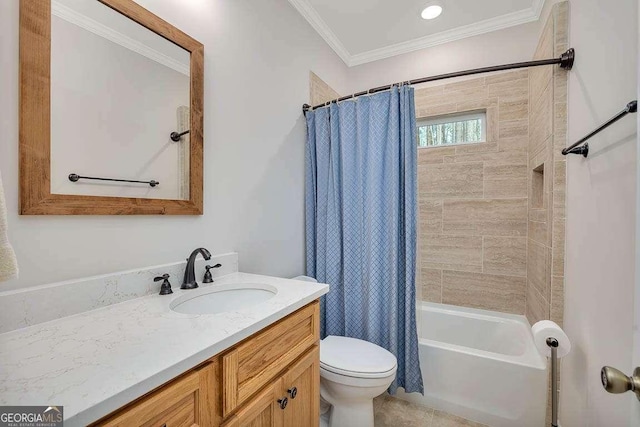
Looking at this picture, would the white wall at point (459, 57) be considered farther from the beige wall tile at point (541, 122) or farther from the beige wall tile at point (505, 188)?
the beige wall tile at point (505, 188)

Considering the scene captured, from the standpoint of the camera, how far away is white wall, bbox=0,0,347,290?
80 cm

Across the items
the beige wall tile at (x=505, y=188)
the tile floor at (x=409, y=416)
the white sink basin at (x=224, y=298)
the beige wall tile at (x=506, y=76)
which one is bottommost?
the tile floor at (x=409, y=416)

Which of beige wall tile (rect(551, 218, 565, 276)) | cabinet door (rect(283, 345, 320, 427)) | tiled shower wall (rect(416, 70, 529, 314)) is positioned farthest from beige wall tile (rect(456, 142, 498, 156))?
cabinet door (rect(283, 345, 320, 427))

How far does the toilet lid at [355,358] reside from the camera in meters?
1.34

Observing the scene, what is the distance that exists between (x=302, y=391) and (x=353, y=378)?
391 mm

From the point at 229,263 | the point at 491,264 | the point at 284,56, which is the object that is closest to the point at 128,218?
the point at 229,263

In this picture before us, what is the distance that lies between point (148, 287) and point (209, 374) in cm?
55

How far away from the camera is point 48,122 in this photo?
84 centimetres

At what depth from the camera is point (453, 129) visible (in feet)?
7.91

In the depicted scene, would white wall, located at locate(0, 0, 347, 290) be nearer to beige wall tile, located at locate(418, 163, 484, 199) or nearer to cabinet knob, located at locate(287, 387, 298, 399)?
cabinet knob, located at locate(287, 387, 298, 399)

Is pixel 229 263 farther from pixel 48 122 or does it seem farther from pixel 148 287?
pixel 48 122

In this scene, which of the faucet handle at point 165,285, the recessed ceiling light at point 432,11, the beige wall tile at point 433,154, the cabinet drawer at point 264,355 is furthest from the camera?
the beige wall tile at point 433,154

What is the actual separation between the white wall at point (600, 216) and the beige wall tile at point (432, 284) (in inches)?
40.3

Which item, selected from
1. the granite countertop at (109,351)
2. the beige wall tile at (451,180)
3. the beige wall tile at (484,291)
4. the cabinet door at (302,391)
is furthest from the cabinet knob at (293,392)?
the beige wall tile at (451,180)
